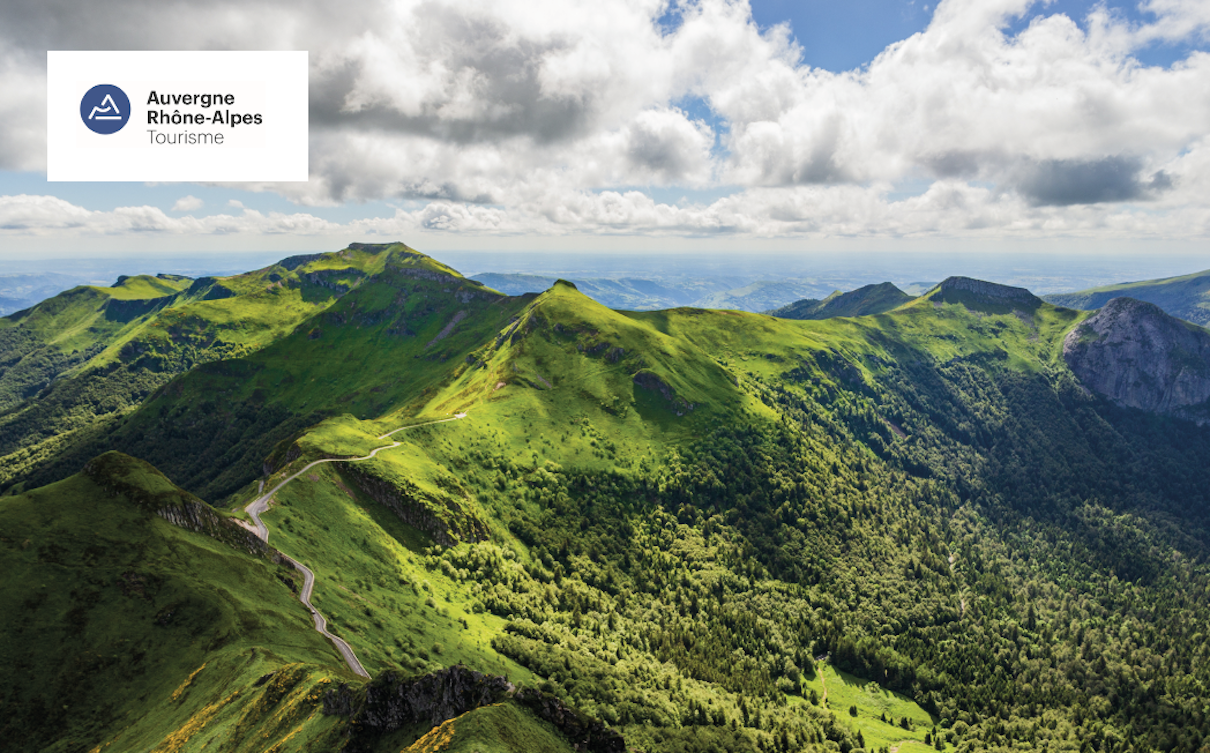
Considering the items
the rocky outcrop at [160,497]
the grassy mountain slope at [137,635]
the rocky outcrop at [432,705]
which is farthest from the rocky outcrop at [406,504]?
the rocky outcrop at [432,705]

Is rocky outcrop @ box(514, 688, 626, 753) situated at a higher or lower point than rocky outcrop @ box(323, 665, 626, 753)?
lower

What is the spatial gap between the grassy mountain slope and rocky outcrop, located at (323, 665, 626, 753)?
3822 millimetres

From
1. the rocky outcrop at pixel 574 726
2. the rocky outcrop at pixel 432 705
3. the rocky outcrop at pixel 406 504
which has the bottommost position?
the rocky outcrop at pixel 406 504

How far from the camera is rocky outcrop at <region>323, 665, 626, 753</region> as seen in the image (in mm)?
52281

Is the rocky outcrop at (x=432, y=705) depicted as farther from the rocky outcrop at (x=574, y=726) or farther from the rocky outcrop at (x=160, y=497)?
the rocky outcrop at (x=160, y=497)

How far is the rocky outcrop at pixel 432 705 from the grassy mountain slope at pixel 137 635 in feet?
12.5

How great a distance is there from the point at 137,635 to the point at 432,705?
4946 cm

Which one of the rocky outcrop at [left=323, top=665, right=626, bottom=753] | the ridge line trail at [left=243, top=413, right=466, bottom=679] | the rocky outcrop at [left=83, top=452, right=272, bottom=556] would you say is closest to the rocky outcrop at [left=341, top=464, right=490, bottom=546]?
the ridge line trail at [left=243, top=413, right=466, bottom=679]

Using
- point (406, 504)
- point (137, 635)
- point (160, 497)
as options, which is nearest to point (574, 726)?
point (137, 635)

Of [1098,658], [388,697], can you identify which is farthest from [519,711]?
[1098,658]

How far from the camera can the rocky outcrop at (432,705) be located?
52.3 m

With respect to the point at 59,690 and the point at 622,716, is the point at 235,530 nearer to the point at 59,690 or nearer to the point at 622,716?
the point at 59,690

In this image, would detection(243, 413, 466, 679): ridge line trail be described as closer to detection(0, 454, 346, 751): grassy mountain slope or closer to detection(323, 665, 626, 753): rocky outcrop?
detection(0, 454, 346, 751): grassy mountain slope

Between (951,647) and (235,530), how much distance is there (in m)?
239
